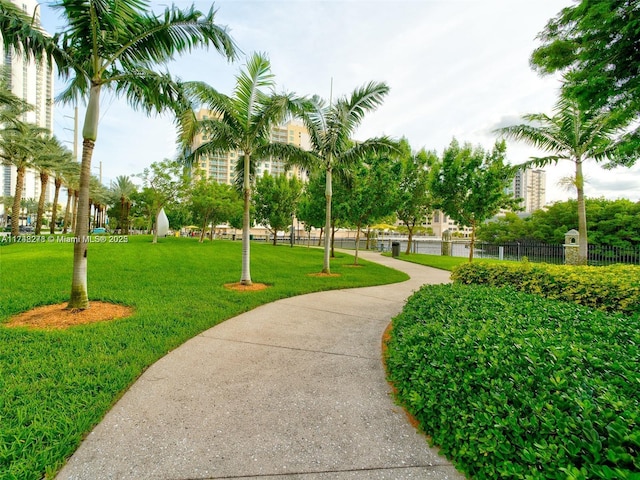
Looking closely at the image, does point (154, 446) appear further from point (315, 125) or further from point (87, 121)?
point (315, 125)

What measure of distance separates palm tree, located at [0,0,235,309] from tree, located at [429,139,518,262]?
1304cm

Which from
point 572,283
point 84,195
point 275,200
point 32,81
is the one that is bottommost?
point 572,283

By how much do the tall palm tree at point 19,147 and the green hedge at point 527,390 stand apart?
2944 centimetres

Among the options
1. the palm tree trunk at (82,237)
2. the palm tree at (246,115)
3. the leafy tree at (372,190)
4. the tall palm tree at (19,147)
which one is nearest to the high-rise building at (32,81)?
the tall palm tree at (19,147)

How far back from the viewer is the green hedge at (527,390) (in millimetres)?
1545

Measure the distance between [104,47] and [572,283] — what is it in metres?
9.54

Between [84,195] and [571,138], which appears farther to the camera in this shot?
[571,138]

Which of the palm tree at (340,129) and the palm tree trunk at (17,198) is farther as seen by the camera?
the palm tree trunk at (17,198)

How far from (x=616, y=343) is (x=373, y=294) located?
616 centimetres

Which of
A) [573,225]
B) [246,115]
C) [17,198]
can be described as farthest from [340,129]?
[17,198]

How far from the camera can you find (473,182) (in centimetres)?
1540

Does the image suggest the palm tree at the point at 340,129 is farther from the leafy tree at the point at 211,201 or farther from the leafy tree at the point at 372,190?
the leafy tree at the point at 211,201

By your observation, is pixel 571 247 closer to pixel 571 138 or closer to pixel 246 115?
pixel 571 138

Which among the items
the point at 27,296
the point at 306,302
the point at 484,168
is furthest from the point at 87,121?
the point at 484,168
